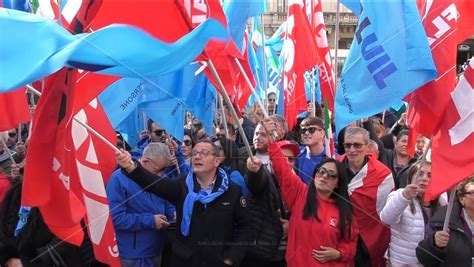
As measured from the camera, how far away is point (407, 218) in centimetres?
354

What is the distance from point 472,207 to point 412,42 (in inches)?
41.0

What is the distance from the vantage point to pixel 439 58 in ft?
12.2

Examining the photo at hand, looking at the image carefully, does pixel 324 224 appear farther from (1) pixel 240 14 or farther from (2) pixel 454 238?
(1) pixel 240 14

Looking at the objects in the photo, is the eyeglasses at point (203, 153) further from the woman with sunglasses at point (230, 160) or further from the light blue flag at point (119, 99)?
the light blue flag at point (119, 99)

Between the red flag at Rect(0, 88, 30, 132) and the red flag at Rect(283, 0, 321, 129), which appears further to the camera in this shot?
the red flag at Rect(283, 0, 321, 129)

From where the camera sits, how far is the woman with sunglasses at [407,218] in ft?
11.3

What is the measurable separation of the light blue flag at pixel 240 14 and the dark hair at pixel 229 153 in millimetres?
937

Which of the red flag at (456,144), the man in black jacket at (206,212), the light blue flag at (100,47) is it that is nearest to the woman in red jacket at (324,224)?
the man in black jacket at (206,212)

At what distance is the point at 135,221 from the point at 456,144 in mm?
2133

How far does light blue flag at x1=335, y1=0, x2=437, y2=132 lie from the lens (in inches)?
141

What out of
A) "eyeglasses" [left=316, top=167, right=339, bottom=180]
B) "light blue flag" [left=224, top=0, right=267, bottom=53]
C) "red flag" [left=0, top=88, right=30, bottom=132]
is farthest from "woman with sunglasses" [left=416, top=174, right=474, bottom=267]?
"red flag" [left=0, top=88, right=30, bottom=132]

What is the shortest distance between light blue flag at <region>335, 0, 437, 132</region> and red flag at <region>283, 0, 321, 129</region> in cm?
163

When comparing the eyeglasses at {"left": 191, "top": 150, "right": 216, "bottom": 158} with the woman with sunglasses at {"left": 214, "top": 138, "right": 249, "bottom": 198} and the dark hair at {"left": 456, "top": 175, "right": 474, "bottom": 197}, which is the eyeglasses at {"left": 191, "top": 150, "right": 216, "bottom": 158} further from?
the dark hair at {"left": 456, "top": 175, "right": 474, "bottom": 197}

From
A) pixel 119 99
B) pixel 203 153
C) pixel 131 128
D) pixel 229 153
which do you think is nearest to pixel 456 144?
pixel 203 153
